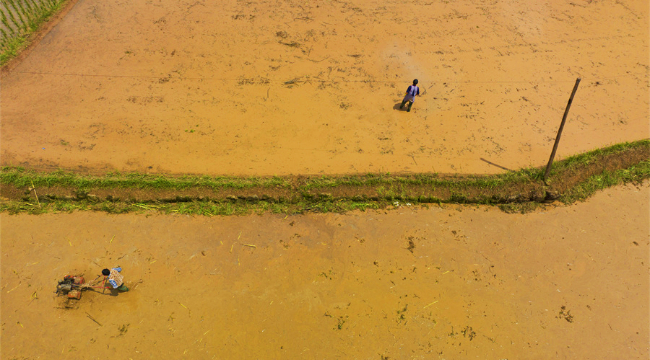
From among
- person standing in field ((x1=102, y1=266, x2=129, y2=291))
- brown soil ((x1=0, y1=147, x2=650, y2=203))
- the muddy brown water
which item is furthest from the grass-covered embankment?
person standing in field ((x1=102, y1=266, x2=129, y2=291))

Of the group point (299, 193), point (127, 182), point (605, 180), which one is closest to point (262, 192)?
point (299, 193)

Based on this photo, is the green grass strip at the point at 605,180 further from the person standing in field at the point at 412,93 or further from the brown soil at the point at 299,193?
the person standing in field at the point at 412,93

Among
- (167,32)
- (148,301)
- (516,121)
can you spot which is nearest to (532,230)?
(516,121)

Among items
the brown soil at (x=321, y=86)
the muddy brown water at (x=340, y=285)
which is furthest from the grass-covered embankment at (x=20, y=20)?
the muddy brown water at (x=340, y=285)

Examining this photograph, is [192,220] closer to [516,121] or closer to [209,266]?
[209,266]

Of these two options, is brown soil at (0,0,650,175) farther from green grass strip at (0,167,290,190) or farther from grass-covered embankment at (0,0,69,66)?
grass-covered embankment at (0,0,69,66)

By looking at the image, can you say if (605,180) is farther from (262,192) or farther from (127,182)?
(127,182)
